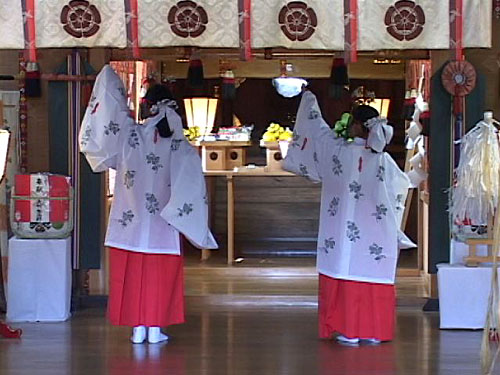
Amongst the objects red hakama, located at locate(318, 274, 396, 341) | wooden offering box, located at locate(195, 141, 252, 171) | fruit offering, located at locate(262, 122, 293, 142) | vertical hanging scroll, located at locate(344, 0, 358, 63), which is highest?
vertical hanging scroll, located at locate(344, 0, 358, 63)

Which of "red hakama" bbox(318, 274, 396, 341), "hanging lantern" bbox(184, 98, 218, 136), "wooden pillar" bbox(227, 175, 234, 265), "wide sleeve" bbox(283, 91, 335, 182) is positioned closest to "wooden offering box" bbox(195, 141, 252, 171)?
"hanging lantern" bbox(184, 98, 218, 136)

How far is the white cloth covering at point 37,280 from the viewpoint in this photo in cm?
642

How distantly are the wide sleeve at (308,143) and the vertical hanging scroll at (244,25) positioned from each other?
1.12 meters

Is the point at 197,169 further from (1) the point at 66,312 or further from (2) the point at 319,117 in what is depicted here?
(1) the point at 66,312

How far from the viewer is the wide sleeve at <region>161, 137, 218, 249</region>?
5.63 metres

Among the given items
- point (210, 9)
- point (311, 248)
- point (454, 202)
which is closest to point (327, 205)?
point (454, 202)

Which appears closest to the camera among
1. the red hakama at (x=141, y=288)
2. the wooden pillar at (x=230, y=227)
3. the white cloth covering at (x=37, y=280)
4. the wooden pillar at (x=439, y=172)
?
the red hakama at (x=141, y=288)

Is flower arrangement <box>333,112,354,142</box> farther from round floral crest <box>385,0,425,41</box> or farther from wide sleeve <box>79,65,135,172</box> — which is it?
wide sleeve <box>79,65,135,172</box>

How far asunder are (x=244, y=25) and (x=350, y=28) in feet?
1.72

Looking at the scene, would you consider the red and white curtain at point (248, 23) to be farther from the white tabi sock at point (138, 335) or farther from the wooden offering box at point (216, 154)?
the wooden offering box at point (216, 154)

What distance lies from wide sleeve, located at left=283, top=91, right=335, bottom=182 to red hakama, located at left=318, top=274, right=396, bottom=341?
673 mm

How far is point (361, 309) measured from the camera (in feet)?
18.9

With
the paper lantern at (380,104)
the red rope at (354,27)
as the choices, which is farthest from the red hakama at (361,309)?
the paper lantern at (380,104)

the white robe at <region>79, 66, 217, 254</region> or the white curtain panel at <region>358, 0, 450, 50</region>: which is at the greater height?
the white curtain panel at <region>358, 0, 450, 50</region>
